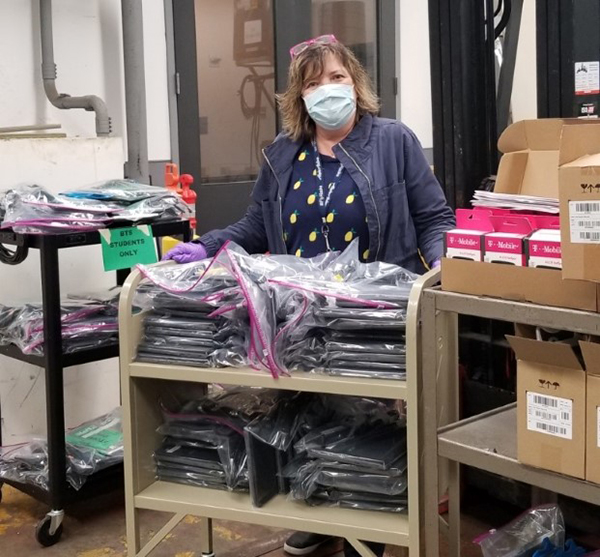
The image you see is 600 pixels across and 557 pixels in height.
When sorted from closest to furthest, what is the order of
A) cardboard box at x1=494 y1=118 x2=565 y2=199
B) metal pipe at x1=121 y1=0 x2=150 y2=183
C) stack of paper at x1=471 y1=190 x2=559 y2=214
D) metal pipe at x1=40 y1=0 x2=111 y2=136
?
stack of paper at x1=471 y1=190 x2=559 y2=214, cardboard box at x1=494 y1=118 x2=565 y2=199, metal pipe at x1=40 y1=0 x2=111 y2=136, metal pipe at x1=121 y1=0 x2=150 y2=183

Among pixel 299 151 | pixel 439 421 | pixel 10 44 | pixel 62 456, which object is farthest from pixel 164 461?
pixel 10 44

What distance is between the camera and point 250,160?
12.9ft

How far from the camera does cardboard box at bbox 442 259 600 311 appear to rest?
4.32ft

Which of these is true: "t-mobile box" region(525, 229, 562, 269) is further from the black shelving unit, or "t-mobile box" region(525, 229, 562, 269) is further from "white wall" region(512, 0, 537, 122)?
"white wall" region(512, 0, 537, 122)

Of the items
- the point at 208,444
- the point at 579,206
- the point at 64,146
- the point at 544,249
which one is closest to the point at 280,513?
the point at 208,444

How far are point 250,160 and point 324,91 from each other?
1.92m

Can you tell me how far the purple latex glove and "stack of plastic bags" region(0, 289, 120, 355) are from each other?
51 centimetres

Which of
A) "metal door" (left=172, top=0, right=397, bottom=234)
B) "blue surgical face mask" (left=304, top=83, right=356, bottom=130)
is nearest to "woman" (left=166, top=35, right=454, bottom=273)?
"blue surgical face mask" (left=304, top=83, right=356, bottom=130)

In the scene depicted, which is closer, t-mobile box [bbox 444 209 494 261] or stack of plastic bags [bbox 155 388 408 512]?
t-mobile box [bbox 444 209 494 261]

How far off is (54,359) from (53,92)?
3.69 feet

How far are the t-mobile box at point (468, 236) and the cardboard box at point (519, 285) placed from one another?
0.01 metres

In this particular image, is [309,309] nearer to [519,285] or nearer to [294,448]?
[294,448]

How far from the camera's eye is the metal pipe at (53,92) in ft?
9.50

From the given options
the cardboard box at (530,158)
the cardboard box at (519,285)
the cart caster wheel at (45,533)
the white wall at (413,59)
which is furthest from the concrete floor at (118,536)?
the white wall at (413,59)
